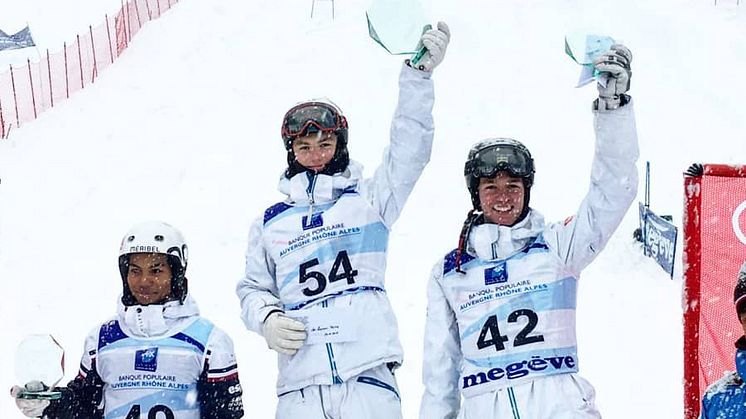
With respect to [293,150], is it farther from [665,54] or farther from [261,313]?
[665,54]

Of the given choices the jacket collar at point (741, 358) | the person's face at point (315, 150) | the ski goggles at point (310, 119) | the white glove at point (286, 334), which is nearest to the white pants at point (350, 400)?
the white glove at point (286, 334)

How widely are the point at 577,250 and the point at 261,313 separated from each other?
4.85ft

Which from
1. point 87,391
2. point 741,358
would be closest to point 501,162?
point 741,358

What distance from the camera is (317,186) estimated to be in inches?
183

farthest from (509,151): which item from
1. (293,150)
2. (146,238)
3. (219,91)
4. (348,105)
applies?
(219,91)

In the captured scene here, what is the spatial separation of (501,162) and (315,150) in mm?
959

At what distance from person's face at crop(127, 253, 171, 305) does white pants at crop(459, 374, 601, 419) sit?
1.53 m

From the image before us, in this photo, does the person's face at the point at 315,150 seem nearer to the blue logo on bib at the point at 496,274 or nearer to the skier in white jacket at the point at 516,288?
the skier in white jacket at the point at 516,288

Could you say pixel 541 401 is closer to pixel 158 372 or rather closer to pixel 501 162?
pixel 501 162

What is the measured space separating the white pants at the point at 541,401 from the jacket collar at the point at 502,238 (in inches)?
22.4

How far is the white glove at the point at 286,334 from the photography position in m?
4.39

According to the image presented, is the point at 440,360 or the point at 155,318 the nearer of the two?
the point at 440,360

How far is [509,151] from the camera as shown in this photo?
4230 millimetres

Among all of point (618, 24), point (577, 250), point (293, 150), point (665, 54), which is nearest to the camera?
point (577, 250)
